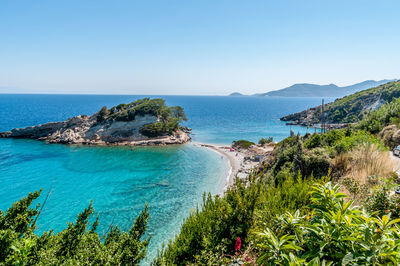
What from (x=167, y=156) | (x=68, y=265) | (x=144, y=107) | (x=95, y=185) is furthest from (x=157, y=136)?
(x=68, y=265)

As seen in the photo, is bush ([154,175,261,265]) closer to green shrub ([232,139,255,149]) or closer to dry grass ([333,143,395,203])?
dry grass ([333,143,395,203])

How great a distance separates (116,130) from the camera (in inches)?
2103

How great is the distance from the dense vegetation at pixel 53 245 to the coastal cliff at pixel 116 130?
4387 centimetres

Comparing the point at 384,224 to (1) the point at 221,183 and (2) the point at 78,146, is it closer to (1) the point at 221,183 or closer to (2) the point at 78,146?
(1) the point at 221,183

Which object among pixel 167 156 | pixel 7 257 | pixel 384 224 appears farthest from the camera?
pixel 167 156

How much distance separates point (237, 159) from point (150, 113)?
30.0 meters

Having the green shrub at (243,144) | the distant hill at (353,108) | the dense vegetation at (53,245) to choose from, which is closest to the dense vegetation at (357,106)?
the distant hill at (353,108)

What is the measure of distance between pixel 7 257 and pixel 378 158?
1139cm

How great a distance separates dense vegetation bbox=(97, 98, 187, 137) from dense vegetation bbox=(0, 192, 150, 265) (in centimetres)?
4710

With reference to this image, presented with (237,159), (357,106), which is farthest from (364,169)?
(357,106)

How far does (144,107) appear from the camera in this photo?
58.1 metres

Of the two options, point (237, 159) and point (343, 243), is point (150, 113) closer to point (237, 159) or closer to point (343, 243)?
point (237, 159)

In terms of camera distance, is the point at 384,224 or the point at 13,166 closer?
the point at 384,224

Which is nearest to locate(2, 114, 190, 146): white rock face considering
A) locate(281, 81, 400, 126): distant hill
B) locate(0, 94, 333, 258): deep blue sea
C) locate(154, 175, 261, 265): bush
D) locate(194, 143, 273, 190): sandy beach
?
locate(0, 94, 333, 258): deep blue sea
